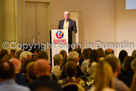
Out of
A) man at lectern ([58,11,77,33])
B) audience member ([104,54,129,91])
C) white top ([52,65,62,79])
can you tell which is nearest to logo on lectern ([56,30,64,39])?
man at lectern ([58,11,77,33])

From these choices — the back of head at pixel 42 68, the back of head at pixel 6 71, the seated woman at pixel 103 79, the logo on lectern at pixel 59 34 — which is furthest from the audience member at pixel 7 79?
the logo on lectern at pixel 59 34

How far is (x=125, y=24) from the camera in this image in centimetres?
1288

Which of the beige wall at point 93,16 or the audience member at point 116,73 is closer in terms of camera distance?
the audience member at point 116,73

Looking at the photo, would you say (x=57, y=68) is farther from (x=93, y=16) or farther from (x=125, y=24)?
(x=125, y=24)

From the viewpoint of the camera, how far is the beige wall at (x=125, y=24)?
12.6 meters

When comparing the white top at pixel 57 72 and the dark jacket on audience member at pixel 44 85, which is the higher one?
the dark jacket on audience member at pixel 44 85

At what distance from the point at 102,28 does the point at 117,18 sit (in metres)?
0.94

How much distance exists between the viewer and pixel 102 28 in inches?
499

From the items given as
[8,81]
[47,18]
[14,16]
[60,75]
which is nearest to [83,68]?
[60,75]

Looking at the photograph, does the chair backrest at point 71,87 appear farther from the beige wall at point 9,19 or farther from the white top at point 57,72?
the beige wall at point 9,19

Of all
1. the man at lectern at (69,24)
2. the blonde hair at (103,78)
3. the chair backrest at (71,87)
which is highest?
the man at lectern at (69,24)

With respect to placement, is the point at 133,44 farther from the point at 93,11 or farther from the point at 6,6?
the point at 6,6

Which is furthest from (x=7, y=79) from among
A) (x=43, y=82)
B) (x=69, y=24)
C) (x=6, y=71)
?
(x=69, y=24)

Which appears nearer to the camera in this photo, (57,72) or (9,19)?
(57,72)
